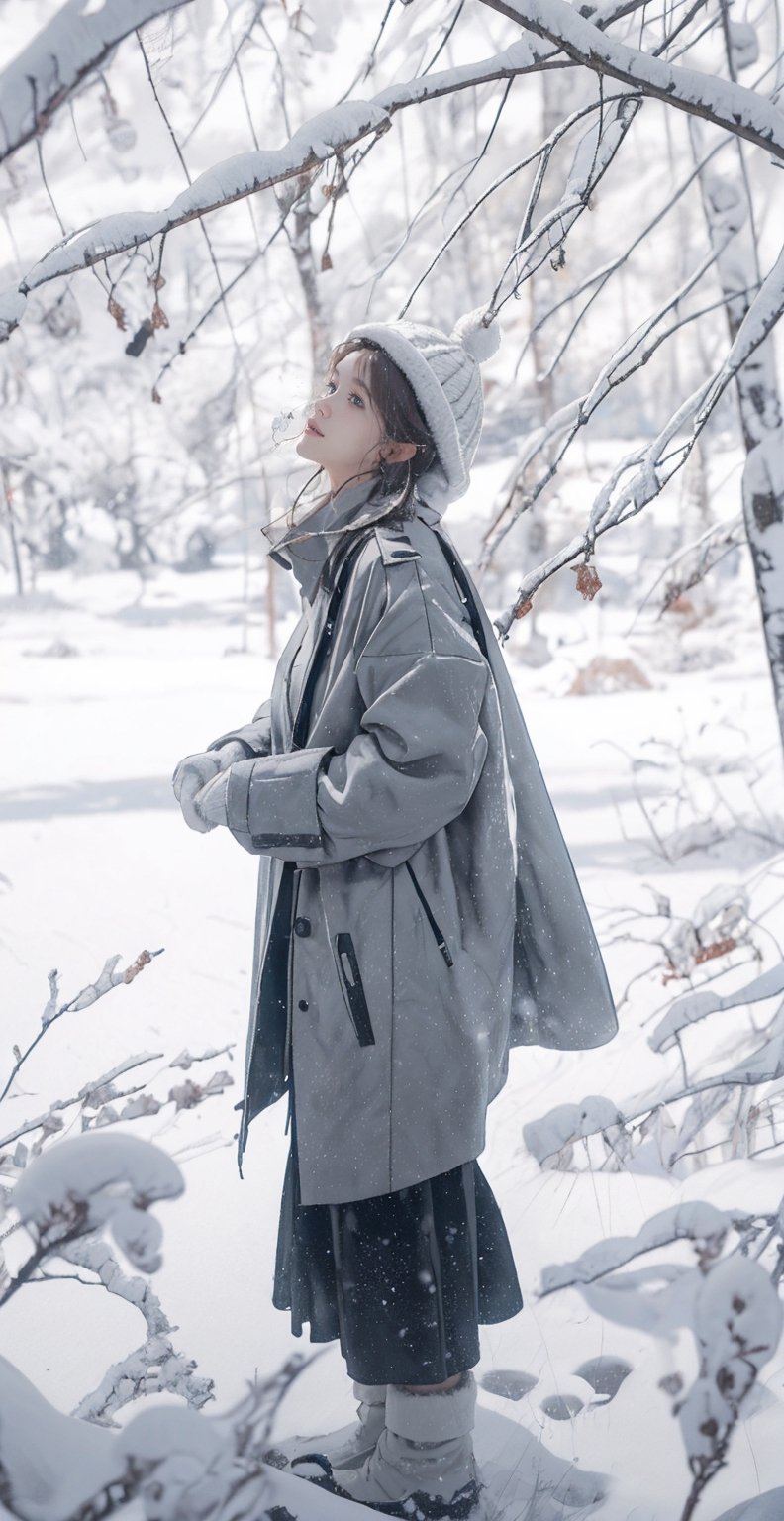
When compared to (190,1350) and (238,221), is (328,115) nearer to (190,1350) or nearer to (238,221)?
(190,1350)

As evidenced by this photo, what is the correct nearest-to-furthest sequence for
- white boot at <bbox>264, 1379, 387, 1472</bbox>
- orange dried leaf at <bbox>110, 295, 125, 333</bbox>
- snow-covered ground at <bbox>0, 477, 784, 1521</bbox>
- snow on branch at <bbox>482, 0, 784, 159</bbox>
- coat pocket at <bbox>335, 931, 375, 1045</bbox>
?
1. snow on branch at <bbox>482, 0, 784, 159</bbox>
2. orange dried leaf at <bbox>110, 295, 125, 333</bbox>
3. coat pocket at <bbox>335, 931, 375, 1045</bbox>
4. white boot at <bbox>264, 1379, 387, 1472</bbox>
5. snow-covered ground at <bbox>0, 477, 784, 1521</bbox>

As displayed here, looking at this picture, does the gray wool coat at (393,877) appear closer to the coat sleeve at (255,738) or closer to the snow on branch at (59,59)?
the coat sleeve at (255,738)

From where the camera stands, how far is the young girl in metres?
1.37

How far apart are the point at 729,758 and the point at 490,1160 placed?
3758 mm

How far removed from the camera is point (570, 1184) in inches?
96.7

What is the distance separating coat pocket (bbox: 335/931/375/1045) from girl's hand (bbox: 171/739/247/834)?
0.23m

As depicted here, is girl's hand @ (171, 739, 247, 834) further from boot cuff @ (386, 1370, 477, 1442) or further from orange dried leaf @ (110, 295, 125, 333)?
boot cuff @ (386, 1370, 477, 1442)

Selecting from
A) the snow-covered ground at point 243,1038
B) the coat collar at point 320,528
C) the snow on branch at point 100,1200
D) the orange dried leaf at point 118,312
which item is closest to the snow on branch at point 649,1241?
the snow-covered ground at point 243,1038

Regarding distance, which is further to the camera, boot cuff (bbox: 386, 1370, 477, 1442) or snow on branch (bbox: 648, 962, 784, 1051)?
snow on branch (bbox: 648, 962, 784, 1051)

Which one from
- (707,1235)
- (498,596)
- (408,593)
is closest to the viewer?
(707,1235)

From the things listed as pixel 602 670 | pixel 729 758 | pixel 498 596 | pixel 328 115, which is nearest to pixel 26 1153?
pixel 328 115

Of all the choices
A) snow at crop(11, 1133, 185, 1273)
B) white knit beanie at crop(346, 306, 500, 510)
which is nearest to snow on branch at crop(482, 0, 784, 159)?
white knit beanie at crop(346, 306, 500, 510)

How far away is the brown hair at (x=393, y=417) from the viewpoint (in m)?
1.49

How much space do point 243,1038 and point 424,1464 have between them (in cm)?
176
